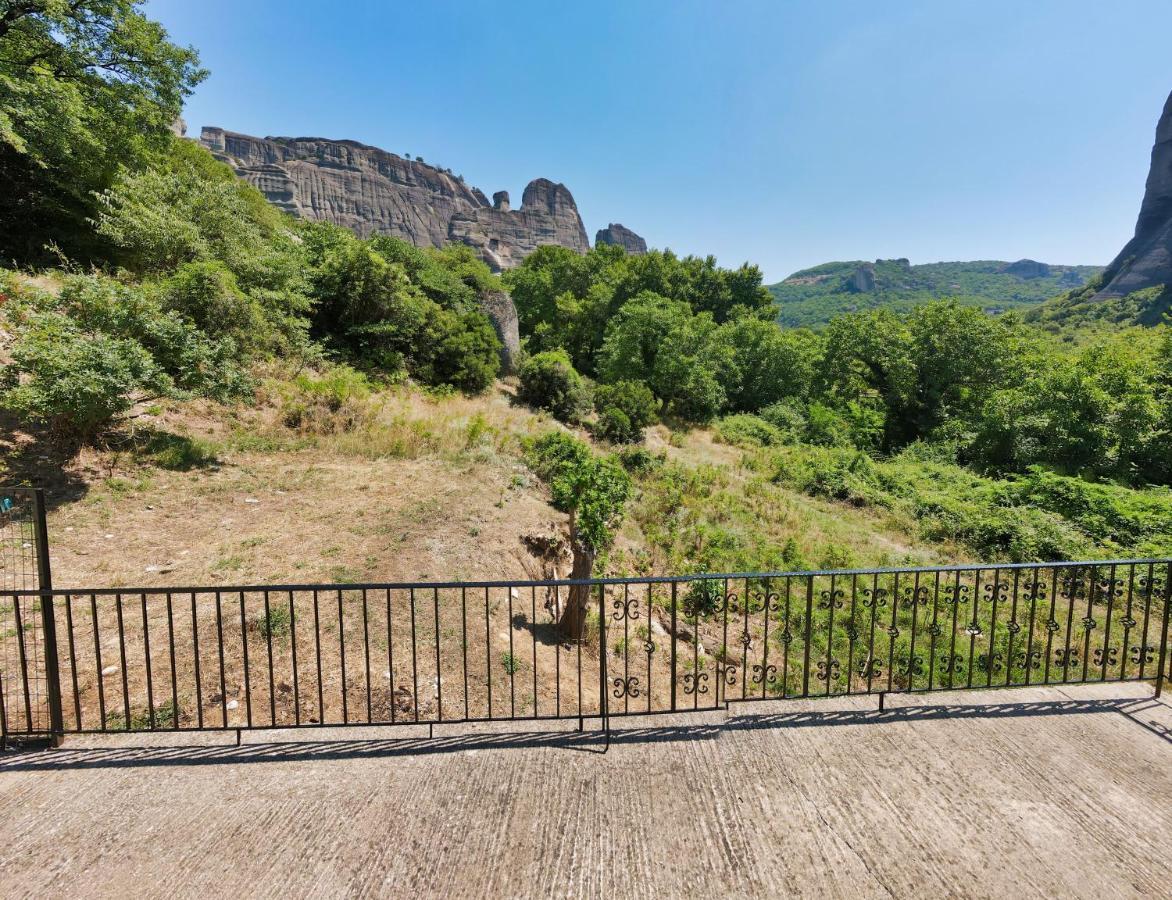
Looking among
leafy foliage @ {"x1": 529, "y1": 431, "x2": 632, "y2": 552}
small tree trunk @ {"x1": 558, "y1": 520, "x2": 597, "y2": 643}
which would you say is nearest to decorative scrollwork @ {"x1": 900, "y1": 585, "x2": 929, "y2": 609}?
small tree trunk @ {"x1": 558, "y1": 520, "x2": 597, "y2": 643}

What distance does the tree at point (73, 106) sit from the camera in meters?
11.3

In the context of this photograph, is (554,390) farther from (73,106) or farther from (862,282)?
(862,282)

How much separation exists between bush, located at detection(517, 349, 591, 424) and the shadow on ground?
16.7 m

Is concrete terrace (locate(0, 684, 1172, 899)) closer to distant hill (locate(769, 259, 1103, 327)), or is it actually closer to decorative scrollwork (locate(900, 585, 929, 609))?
decorative scrollwork (locate(900, 585, 929, 609))

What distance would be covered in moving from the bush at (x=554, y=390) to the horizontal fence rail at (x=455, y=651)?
12823 mm

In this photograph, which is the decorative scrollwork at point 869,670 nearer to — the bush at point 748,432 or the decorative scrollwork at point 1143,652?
the decorative scrollwork at point 1143,652

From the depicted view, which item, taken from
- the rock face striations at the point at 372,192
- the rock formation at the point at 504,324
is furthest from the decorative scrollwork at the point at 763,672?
the rock face striations at the point at 372,192

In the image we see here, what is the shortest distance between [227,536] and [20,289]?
612cm

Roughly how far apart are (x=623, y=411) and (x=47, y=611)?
57.7 ft

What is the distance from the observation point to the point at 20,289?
8328mm

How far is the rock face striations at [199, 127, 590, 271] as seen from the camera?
242ft

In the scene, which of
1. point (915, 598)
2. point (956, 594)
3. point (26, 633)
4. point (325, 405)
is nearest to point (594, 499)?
point (915, 598)

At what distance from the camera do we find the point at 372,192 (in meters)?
79.6

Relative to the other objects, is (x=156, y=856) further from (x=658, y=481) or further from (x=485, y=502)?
(x=658, y=481)
